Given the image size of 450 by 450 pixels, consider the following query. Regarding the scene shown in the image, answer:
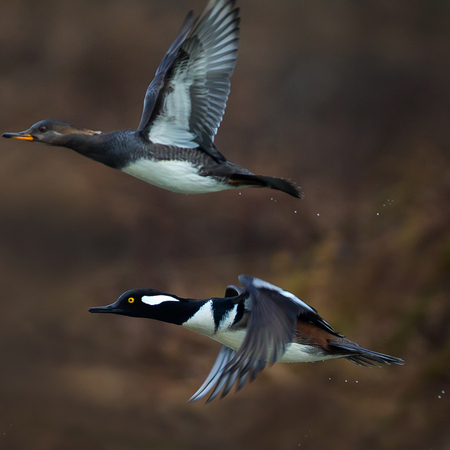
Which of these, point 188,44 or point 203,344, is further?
point 203,344

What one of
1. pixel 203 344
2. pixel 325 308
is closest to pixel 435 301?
pixel 325 308

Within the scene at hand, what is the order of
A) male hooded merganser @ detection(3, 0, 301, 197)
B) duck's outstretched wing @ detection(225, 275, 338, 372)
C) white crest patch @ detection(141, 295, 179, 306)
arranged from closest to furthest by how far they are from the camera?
duck's outstretched wing @ detection(225, 275, 338, 372) → male hooded merganser @ detection(3, 0, 301, 197) → white crest patch @ detection(141, 295, 179, 306)

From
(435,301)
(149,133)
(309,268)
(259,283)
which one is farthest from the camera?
(309,268)

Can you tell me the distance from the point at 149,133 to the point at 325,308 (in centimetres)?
181

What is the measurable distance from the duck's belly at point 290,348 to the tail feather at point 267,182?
312 millimetres

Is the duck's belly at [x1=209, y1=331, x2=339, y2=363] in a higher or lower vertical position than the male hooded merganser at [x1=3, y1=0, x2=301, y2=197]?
lower

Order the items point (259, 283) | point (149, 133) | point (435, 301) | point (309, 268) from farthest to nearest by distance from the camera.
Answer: point (309, 268) → point (435, 301) → point (149, 133) → point (259, 283)

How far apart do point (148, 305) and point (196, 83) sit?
467mm

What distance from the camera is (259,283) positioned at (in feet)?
3.73

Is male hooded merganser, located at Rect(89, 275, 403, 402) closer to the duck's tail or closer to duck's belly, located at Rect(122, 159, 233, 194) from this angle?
the duck's tail

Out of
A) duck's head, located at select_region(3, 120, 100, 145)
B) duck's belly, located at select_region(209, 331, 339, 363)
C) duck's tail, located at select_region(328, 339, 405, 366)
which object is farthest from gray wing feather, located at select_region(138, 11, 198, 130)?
duck's tail, located at select_region(328, 339, 405, 366)

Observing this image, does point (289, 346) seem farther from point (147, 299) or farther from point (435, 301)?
point (435, 301)

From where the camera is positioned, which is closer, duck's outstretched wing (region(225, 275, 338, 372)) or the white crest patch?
duck's outstretched wing (region(225, 275, 338, 372))

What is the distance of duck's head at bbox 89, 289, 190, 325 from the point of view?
4.18 ft
